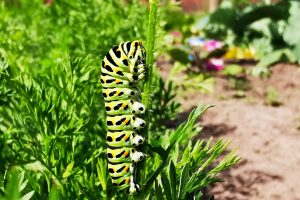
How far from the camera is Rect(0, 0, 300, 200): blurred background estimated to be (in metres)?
2.49

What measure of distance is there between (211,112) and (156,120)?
1552 mm

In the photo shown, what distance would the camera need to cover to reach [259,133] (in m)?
3.32

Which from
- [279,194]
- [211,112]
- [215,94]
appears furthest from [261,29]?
[279,194]

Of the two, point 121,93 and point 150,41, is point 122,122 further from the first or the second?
point 150,41

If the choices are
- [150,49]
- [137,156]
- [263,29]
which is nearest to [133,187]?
[137,156]

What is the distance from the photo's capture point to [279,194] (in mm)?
2457

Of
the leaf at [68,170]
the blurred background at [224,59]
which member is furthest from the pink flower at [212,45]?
the leaf at [68,170]

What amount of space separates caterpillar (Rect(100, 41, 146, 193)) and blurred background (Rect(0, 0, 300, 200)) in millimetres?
312

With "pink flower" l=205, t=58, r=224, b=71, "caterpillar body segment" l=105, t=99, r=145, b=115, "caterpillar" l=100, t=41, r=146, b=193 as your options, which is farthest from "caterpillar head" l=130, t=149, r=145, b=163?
"pink flower" l=205, t=58, r=224, b=71

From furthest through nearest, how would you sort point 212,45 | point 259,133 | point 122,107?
1. point 212,45
2. point 259,133
3. point 122,107

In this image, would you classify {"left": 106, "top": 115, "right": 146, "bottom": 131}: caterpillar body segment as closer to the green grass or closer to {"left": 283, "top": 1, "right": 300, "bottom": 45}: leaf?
the green grass

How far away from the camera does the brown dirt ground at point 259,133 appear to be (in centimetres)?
252

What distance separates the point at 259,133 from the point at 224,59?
2.48m

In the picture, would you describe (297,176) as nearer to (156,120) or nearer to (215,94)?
(156,120)
